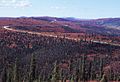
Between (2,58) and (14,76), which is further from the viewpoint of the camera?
(2,58)

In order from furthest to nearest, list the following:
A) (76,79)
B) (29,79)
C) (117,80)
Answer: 1. (117,80)
2. (76,79)
3. (29,79)

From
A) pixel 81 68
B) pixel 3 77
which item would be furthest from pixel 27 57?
pixel 3 77

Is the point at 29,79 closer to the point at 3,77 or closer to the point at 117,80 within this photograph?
the point at 3,77

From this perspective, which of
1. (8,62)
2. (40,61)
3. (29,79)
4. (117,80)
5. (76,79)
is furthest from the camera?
(40,61)

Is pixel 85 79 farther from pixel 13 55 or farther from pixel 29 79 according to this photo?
pixel 13 55

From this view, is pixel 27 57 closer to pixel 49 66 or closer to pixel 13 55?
pixel 13 55

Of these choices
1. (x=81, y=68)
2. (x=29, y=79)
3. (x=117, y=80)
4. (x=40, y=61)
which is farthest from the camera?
(x=40, y=61)

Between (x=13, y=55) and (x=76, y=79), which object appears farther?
(x=13, y=55)

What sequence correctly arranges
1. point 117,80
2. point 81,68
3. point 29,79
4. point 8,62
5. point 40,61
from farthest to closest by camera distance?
point 40,61, point 8,62, point 81,68, point 117,80, point 29,79

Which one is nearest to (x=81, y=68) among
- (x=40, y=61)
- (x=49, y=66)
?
(x=49, y=66)
